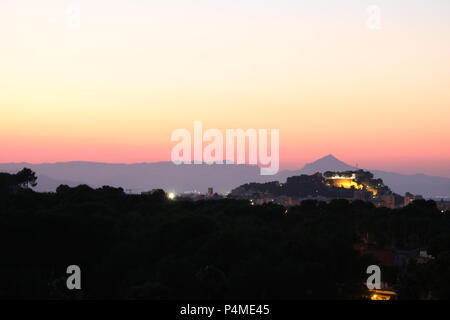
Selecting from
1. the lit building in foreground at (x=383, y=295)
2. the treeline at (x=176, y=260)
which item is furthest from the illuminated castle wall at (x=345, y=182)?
the lit building in foreground at (x=383, y=295)

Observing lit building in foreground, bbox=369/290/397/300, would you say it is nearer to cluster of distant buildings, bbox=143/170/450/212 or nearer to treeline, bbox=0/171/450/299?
treeline, bbox=0/171/450/299

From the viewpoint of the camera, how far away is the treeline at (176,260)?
21.8 m

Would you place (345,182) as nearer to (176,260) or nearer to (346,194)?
(346,194)

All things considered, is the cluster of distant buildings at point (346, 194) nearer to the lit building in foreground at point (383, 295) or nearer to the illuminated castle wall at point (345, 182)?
the illuminated castle wall at point (345, 182)

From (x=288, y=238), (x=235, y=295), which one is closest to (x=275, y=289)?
(x=235, y=295)

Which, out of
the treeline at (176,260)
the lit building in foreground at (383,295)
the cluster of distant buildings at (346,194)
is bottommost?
the cluster of distant buildings at (346,194)

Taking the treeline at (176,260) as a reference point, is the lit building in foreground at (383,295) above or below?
below

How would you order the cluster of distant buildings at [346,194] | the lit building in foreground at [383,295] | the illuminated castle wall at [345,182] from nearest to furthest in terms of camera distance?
the lit building in foreground at [383,295]
the cluster of distant buildings at [346,194]
the illuminated castle wall at [345,182]

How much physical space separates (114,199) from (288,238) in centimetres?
1877

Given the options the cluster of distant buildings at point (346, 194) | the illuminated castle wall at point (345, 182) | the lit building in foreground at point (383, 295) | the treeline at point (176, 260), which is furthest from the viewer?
the illuminated castle wall at point (345, 182)

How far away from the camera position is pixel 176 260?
24547 mm

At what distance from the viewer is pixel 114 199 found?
147ft

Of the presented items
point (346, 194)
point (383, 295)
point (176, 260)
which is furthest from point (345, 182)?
point (176, 260)
